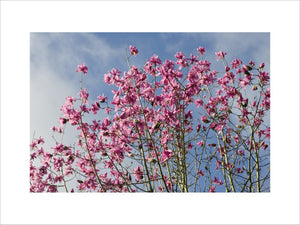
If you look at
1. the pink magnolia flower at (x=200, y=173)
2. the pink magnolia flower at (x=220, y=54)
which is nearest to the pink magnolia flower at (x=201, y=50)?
the pink magnolia flower at (x=220, y=54)

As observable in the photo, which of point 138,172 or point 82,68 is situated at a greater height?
point 82,68

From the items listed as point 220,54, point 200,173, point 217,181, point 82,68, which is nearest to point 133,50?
point 82,68

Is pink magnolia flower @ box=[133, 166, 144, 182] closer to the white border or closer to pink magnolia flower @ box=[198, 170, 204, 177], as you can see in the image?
the white border

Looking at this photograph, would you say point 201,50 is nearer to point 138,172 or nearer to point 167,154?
point 167,154

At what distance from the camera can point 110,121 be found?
2109 mm

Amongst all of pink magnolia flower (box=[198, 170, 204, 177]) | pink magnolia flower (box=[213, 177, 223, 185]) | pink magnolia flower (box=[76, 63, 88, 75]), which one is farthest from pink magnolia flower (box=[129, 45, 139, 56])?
pink magnolia flower (box=[213, 177, 223, 185])

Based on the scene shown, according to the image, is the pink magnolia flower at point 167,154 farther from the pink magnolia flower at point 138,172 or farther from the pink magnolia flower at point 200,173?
the pink magnolia flower at point 200,173

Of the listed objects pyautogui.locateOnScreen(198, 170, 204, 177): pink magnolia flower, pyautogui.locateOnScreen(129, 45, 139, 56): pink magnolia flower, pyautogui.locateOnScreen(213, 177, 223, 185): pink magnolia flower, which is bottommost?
pyautogui.locateOnScreen(213, 177, 223, 185): pink magnolia flower

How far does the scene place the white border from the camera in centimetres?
175

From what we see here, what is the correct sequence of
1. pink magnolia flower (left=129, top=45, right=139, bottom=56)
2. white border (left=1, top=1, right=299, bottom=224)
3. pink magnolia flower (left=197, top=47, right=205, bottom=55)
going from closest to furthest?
white border (left=1, top=1, right=299, bottom=224) → pink magnolia flower (left=129, top=45, right=139, bottom=56) → pink magnolia flower (left=197, top=47, right=205, bottom=55)

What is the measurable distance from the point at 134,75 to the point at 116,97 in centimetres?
23
